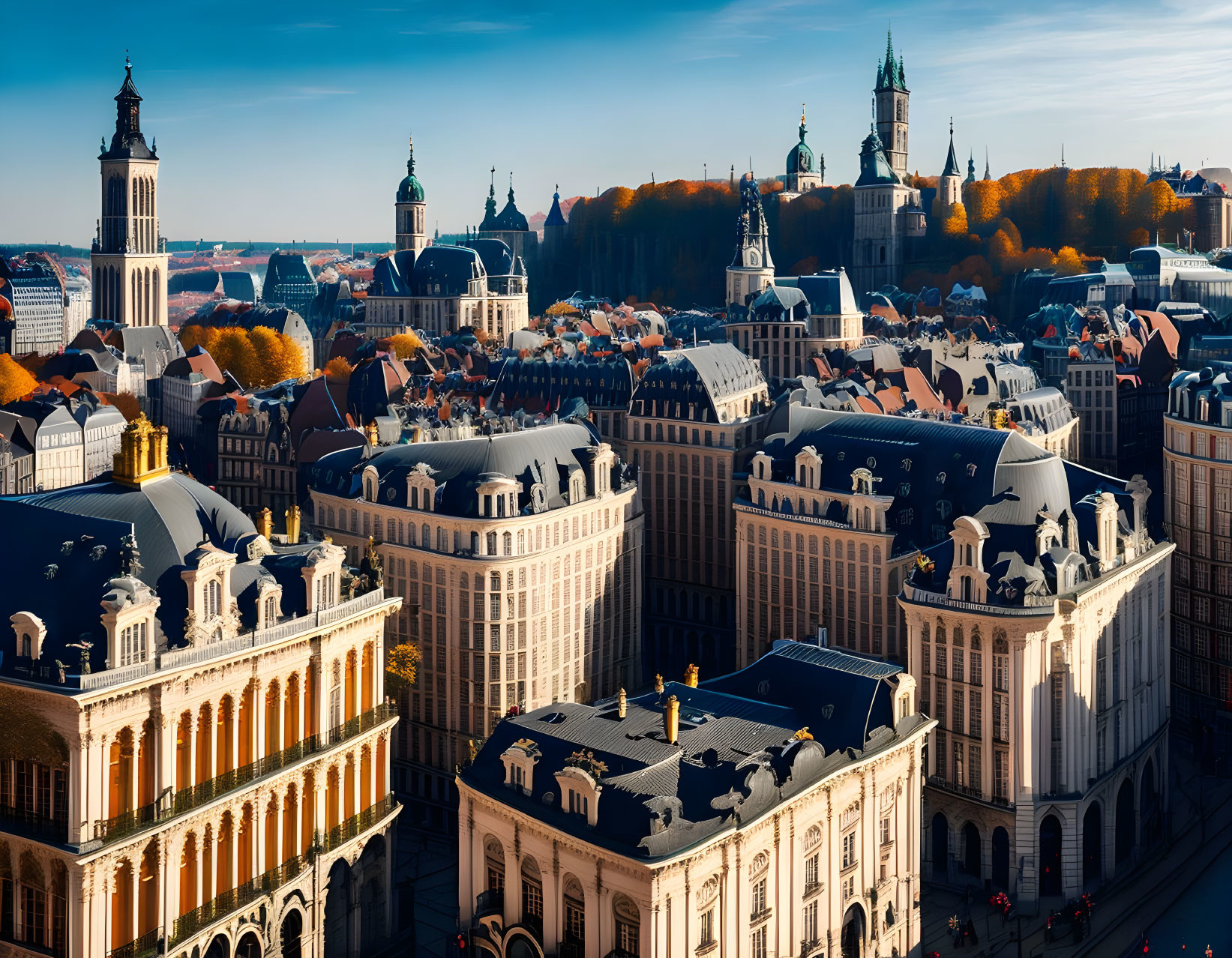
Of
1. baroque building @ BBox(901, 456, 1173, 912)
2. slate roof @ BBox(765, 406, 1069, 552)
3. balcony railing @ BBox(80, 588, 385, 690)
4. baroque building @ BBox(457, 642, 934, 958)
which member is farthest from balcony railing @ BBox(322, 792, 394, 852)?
slate roof @ BBox(765, 406, 1069, 552)

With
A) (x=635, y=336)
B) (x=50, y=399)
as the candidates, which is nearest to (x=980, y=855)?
(x=50, y=399)

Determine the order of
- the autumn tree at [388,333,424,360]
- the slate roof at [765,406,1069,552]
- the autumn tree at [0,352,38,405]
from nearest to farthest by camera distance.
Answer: the slate roof at [765,406,1069,552] < the autumn tree at [0,352,38,405] < the autumn tree at [388,333,424,360]

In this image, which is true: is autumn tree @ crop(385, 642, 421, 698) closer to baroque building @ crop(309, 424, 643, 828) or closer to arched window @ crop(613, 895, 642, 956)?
baroque building @ crop(309, 424, 643, 828)

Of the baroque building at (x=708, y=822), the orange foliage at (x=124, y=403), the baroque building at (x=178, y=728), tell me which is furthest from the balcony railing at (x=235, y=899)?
the orange foliage at (x=124, y=403)

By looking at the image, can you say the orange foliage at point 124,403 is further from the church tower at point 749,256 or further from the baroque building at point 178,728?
the baroque building at point 178,728

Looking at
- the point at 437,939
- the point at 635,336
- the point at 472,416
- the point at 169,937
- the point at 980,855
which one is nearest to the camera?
the point at 169,937

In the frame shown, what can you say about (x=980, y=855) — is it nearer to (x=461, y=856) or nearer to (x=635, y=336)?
(x=461, y=856)
